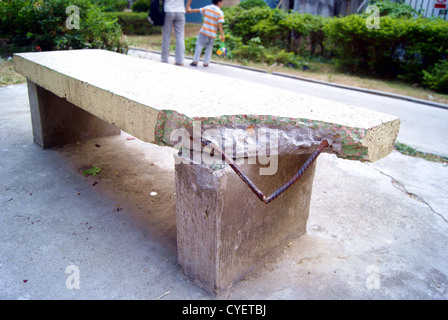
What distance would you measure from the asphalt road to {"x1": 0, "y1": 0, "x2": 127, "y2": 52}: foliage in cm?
198

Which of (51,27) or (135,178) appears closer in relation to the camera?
(135,178)

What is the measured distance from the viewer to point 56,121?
11.8 ft

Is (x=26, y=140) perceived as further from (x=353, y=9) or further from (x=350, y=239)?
(x=353, y=9)

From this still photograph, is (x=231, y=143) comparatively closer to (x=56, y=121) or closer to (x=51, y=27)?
(x=56, y=121)

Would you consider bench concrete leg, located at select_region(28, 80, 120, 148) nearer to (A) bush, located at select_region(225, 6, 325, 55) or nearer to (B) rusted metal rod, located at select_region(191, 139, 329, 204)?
(B) rusted metal rod, located at select_region(191, 139, 329, 204)

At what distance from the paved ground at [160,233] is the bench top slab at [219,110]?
0.73 metres

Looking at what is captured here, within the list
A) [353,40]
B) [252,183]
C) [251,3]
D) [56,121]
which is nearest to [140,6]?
[251,3]

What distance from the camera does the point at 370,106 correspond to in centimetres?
596

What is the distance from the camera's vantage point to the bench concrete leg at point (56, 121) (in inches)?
135

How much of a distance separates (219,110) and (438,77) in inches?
283

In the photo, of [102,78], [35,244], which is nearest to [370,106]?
[102,78]

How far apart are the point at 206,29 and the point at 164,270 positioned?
6.95 meters

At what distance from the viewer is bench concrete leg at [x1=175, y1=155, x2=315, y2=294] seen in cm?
170

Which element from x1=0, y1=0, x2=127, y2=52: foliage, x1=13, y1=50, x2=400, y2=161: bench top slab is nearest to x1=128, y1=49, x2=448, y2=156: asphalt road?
x1=0, y1=0, x2=127, y2=52: foliage
